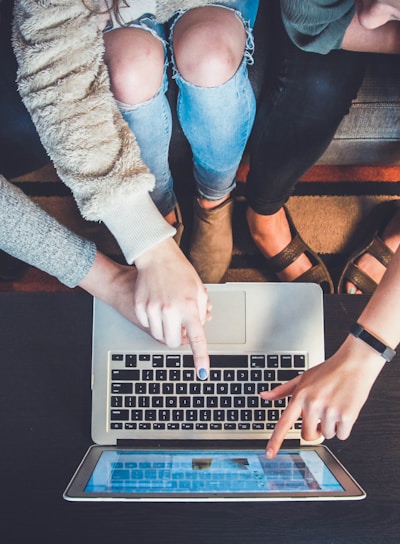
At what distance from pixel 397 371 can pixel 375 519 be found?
208 millimetres

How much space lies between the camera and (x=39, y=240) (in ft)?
2.49

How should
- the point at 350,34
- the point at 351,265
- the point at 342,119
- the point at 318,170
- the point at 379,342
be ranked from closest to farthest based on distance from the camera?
the point at 379,342
the point at 350,34
the point at 342,119
the point at 351,265
the point at 318,170

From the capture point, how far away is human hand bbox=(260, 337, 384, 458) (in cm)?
69

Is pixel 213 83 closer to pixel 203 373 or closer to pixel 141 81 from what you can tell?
pixel 141 81

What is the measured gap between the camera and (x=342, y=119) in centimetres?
101

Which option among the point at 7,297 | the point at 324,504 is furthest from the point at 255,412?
the point at 7,297

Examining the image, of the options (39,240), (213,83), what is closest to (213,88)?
(213,83)

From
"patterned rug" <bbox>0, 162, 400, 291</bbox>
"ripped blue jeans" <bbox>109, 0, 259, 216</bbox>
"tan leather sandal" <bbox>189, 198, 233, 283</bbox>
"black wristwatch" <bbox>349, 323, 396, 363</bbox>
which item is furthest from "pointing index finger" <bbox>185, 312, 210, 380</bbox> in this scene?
"patterned rug" <bbox>0, 162, 400, 291</bbox>

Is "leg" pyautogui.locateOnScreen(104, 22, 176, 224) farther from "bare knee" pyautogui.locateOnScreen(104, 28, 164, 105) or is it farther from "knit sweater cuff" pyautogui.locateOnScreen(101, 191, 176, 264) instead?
"knit sweater cuff" pyautogui.locateOnScreen(101, 191, 176, 264)

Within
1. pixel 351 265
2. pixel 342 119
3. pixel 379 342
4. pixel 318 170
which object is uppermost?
pixel 342 119

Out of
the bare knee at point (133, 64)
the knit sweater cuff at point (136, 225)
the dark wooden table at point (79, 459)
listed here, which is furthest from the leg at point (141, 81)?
the dark wooden table at point (79, 459)

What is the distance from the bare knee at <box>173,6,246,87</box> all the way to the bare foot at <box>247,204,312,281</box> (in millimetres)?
416

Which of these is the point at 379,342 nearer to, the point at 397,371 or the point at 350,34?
the point at 397,371

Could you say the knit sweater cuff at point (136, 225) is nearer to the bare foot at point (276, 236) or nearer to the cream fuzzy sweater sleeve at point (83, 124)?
the cream fuzzy sweater sleeve at point (83, 124)
